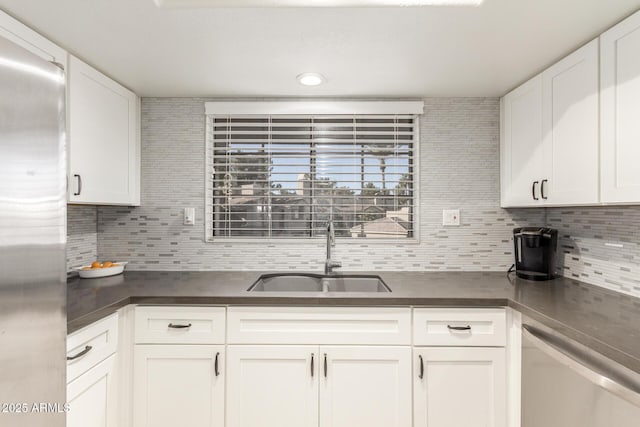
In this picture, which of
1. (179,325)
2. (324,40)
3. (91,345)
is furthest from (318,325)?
(324,40)

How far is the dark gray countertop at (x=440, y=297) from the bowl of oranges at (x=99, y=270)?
4 cm

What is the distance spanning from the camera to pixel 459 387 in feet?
5.07

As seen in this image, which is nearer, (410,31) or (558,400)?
(558,400)

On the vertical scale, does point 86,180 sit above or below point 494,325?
above

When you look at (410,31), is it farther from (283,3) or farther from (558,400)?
(558,400)

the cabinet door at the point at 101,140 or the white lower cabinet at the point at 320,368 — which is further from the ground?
the cabinet door at the point at 101,140

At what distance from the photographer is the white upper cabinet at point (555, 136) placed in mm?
1421

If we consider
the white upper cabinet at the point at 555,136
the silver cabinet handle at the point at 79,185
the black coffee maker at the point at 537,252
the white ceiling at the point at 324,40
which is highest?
the white ceiling at the point at 324,40

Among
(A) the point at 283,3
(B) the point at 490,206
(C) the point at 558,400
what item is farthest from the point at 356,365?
(A) the point at 283,3

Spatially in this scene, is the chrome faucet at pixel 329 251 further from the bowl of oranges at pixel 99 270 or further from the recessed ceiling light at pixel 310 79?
the bowl of oranges at pixel 99 270

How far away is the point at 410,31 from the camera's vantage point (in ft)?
4.52

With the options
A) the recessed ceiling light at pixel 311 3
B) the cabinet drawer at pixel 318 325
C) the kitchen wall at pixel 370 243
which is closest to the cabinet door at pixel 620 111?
the recessed ceiling light at pixel 311 3

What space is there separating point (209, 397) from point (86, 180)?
123cm

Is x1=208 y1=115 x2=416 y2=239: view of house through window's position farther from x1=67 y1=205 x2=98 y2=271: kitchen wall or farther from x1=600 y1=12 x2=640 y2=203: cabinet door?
x1=600 y1=12 x2=640 y2=203: cabinet door
